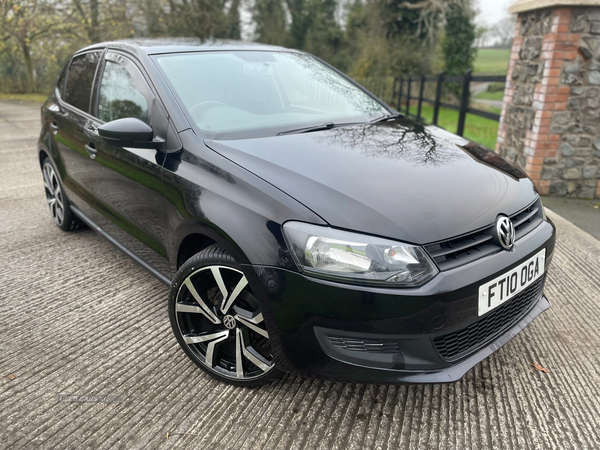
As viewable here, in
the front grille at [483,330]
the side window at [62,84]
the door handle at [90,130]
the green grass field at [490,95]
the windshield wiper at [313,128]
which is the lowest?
the green grass field at [490,95]

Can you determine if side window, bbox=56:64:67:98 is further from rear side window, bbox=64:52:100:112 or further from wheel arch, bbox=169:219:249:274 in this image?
wheel arch, bbox=169:219:249:274

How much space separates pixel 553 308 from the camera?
3043 millimetres

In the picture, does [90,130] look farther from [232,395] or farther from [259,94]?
[232,395]

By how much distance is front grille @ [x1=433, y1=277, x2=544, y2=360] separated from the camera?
1914mm

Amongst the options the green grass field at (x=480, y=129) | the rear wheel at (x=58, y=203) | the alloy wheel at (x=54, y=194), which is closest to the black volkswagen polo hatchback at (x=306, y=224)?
the rear wheel at (x=58, y=203)

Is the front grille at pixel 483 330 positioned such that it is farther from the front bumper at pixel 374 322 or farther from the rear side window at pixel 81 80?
the rear side window at pixel 81 80

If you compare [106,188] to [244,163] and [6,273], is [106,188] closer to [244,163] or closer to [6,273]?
[6,273]

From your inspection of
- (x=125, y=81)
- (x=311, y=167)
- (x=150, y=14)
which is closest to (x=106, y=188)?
(x=125, y=81)

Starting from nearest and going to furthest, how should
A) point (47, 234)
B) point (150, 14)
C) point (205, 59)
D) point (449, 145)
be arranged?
point (449, 145) < point (205, 59) < point (47, 234) < point (150, 14)

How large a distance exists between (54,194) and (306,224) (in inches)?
130

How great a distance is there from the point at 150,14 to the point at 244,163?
69.5 ft

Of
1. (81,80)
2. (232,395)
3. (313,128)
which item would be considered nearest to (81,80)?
(81,80)

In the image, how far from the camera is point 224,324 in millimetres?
2195

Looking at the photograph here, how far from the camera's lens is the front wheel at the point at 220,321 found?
6.82 feet
